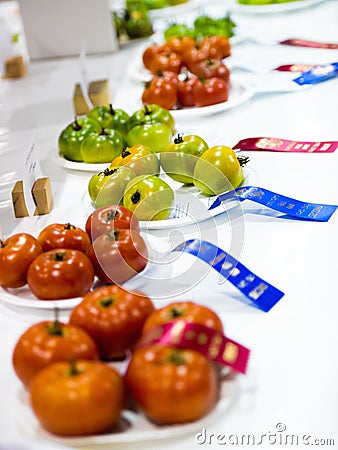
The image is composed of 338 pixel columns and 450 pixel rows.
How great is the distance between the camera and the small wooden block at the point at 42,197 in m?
1.50

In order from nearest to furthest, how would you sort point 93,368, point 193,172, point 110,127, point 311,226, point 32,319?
point 93,368 → point 32,319 → point 311,226 → point 193,172 → point 110,127

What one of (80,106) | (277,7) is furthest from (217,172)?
(277,7)

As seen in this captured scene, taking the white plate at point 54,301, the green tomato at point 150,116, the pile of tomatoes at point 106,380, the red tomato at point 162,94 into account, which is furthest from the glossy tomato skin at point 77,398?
the red tomato at point 162,94

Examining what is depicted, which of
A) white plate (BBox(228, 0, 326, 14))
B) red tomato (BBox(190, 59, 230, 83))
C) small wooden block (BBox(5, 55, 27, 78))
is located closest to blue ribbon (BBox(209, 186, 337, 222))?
red tomato (BBox(190, 59, 230, 83))

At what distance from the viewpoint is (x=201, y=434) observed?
0.83 meters

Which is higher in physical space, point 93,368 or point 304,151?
point 93,368

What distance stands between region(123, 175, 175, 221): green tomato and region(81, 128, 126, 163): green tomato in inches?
12.1

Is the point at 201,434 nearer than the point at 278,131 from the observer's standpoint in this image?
Yes

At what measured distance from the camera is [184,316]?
90cm

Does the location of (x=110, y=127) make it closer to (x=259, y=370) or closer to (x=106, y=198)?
(x=106, y=198)

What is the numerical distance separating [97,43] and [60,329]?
2033 millimetres

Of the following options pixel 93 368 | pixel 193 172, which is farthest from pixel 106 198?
pixel 93 368

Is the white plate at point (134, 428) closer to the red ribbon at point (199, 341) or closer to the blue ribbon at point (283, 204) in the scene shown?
the red ribbon at point (199, 341)

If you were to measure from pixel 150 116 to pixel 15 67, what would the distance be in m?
1.05
